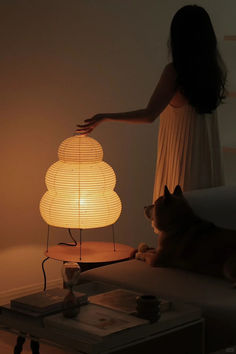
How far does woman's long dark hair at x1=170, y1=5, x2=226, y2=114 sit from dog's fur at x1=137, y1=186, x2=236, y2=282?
519 mm

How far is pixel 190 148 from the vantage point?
329 cm

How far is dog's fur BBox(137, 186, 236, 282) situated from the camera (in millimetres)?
2812

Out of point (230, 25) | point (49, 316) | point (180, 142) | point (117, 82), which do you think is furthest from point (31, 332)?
point (230, 25)

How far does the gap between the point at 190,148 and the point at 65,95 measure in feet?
3.27

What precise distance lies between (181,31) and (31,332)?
166cm

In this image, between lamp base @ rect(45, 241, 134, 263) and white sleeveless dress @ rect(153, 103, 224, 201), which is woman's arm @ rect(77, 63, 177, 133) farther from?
lamp base @ rect(45, 241, 134, 263)

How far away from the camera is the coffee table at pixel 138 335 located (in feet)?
6.84

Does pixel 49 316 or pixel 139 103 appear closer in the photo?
pixel 49 316

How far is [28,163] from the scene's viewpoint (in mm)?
3789

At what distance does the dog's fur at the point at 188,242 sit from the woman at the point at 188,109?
38 centimetres

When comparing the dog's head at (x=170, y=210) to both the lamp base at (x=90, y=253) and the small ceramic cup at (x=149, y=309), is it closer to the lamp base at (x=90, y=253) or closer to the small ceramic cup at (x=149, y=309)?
the lamp base at (x=90, y=253)

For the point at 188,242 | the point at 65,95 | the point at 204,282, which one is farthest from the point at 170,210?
the point at 65,95

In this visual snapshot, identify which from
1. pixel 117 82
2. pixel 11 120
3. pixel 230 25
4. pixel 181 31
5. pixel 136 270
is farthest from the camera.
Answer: pixel 230 25

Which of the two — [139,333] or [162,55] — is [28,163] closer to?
[162,55]
